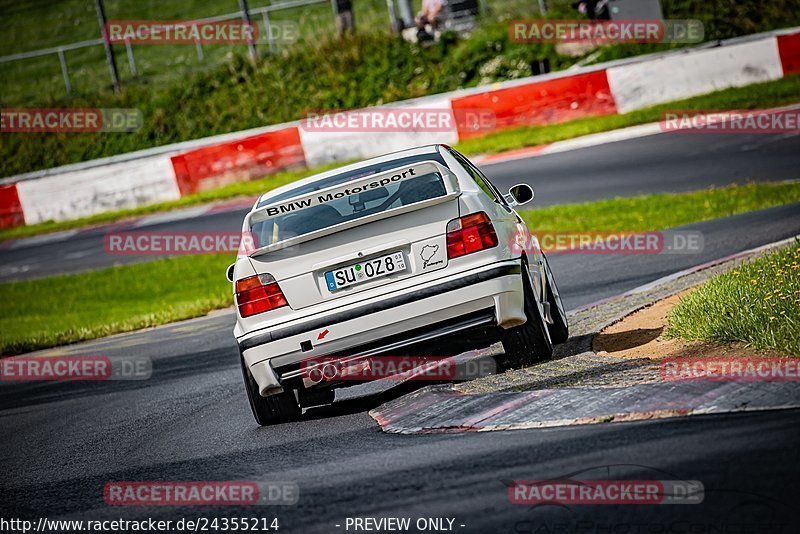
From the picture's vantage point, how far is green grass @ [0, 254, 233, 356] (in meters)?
15.5

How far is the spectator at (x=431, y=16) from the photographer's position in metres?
29.8

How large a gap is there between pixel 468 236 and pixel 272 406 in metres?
1.63

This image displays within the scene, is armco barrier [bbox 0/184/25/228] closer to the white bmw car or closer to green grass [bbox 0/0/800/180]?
green grass [bbox 0/0/800/180]

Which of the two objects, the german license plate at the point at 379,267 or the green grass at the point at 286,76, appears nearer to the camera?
the german license plate at the point at 379,267

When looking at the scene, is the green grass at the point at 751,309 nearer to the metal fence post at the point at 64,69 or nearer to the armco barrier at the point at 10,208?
the armco barrier at the point at 10,208

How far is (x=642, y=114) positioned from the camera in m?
22.1

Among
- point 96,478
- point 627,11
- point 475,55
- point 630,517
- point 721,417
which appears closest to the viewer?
point 630,517

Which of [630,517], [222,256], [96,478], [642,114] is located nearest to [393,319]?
[96,478]

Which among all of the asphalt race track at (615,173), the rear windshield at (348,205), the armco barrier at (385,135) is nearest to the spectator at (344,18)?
the armco barrier at (385,135)

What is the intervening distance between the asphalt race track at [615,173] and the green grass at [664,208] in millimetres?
484

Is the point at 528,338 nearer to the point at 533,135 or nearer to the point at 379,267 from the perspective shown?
the point at 379,267

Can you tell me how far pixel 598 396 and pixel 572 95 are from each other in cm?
1697

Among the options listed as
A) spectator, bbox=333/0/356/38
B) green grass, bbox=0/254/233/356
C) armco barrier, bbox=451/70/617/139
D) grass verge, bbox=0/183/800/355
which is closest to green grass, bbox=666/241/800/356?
grass verge, bbox=0/183/800/355

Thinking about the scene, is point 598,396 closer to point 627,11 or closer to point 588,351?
point 588,351
